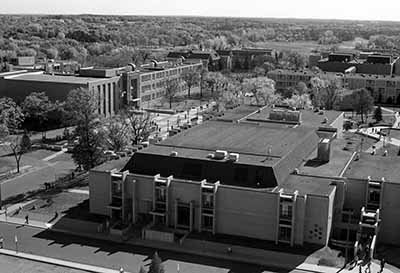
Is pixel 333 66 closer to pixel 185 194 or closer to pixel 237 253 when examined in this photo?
pixel 185 194

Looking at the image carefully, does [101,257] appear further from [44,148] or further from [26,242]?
[44,148]

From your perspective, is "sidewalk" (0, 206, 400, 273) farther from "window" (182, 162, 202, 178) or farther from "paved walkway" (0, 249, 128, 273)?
"window" (182, 162, 202, 178)

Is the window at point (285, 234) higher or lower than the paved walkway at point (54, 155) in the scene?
higher

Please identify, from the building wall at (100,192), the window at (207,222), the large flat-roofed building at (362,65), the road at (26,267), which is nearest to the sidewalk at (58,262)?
the road at (26,267)

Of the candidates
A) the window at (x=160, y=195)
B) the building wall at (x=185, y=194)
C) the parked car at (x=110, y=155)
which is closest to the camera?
the building wall at (x=185, y=194)

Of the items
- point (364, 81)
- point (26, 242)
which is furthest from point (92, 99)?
point (364, 81)

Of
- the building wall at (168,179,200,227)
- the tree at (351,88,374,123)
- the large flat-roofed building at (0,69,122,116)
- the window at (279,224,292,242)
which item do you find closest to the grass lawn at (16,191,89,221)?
the building wall at (168,179,200,227)

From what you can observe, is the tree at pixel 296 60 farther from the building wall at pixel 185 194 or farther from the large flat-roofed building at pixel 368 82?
the building wall at pixel 185 194
